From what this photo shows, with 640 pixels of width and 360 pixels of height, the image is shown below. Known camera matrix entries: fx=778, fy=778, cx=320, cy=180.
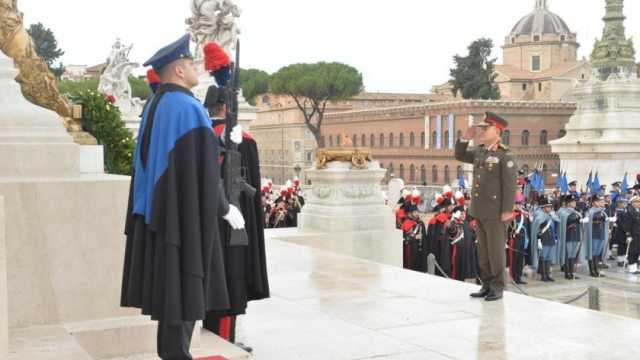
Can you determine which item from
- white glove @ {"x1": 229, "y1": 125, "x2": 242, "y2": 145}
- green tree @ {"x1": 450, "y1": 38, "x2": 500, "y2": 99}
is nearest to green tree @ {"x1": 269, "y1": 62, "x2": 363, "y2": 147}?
green tree @ {"x1": 450, "y1": 38, "x2": 500, "y2": 99}

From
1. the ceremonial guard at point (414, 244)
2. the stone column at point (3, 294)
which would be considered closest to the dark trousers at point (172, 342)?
the stone column at point (3, 294)

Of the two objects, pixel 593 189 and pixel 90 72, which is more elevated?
pixel 90 72

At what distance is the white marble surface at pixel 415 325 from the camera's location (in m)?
5.21

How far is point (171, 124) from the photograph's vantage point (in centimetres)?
352

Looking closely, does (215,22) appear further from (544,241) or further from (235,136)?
(235,136)

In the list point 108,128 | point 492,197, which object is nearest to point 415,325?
point 492,197

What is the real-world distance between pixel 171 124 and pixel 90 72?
9958 cm

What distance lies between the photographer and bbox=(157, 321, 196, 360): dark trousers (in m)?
3.55

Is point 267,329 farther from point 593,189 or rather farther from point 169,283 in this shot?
point 593,189

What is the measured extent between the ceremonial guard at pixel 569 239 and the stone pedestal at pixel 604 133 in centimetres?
1575

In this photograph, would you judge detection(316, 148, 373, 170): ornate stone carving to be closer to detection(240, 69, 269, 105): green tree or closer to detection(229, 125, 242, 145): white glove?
detection(229, 125, 242, 145): white glove

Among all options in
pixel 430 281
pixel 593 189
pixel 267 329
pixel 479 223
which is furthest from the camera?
pixel 593 189

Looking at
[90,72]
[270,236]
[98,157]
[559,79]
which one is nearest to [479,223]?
[98,157]

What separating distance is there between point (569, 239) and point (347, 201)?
5.84 meters
